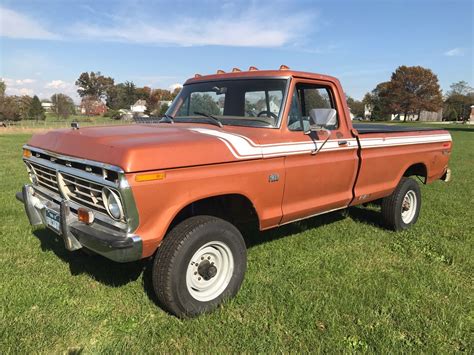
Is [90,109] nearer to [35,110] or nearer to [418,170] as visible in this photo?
[35,110]

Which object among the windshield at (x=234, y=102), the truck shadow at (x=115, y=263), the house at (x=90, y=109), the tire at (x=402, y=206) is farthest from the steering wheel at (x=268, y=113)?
the house at (x=90, y=109)

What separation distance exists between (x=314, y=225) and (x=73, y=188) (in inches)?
135

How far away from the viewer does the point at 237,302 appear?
356 cm

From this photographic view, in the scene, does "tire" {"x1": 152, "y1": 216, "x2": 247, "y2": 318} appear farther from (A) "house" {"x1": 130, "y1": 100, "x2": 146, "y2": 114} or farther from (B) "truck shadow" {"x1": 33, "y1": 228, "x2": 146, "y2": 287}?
(A) "house" {"x1": 130, "y1": 100, "x2": 146, "y2": 114}

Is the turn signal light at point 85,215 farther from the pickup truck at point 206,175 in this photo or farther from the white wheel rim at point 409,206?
the white wheel rim at point 409,206

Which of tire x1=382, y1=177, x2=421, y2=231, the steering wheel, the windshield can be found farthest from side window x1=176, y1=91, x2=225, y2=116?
tire x1=382, y1=177, x2=421, y2=231

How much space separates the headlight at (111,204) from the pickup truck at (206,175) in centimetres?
1

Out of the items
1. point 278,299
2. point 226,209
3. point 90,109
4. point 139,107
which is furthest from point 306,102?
point 139,107

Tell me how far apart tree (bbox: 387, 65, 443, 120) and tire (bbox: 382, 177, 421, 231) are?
77.6m

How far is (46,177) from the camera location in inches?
151

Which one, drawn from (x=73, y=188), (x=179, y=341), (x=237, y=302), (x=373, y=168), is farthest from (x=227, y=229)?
(x=373, y=168)

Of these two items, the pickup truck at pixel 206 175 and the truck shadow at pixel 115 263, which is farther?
the truck shadow at pixel 115 263

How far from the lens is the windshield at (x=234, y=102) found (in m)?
4.07

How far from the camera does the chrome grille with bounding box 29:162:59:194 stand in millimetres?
3639
